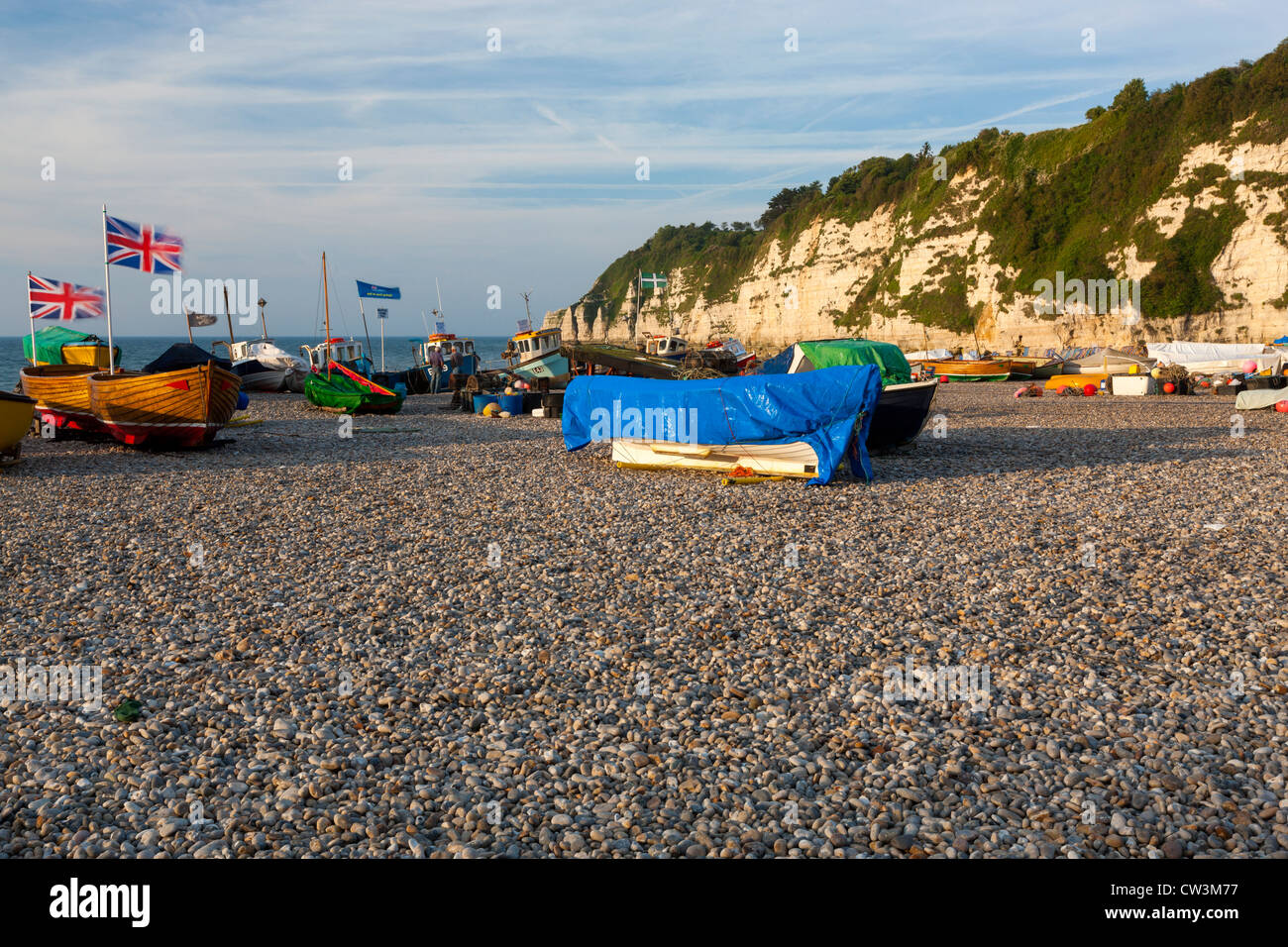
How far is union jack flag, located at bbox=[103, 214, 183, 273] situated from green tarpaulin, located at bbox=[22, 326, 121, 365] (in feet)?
52.4

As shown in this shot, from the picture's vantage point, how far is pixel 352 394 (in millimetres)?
31609

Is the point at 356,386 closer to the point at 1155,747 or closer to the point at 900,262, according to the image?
the point at 1155,747

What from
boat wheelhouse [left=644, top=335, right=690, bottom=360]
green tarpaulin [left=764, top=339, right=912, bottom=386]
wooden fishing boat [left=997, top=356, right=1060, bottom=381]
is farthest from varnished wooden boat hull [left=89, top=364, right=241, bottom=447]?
wooden fishing boat [left=997, top=356, right=1060, bottom=381]

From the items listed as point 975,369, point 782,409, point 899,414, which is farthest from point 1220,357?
point 782,409

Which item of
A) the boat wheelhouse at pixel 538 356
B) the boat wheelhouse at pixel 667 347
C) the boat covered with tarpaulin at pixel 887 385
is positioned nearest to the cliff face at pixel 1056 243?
the boat wheelhouse at pixel 667 347

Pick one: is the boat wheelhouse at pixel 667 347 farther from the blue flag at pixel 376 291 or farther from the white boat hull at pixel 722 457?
the white boat hull at pixel 722 457

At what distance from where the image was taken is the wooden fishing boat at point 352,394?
3155 centimetres

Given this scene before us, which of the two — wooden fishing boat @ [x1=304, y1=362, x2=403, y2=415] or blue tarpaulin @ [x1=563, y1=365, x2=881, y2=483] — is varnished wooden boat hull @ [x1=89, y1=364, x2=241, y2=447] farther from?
wooden fishing boat @ [x1=304, y1=362, x2=403, y2=415]

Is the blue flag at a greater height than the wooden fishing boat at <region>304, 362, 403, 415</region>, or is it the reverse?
the blue flag

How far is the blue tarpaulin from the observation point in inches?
614

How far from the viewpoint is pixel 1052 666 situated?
273 inches

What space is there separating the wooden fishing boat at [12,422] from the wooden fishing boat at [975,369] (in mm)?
42606

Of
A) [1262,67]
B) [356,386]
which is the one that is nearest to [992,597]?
[356,386]
